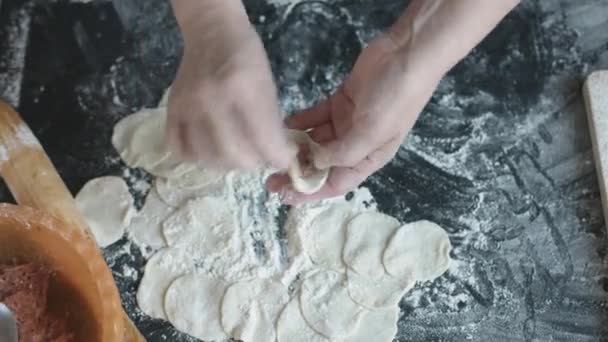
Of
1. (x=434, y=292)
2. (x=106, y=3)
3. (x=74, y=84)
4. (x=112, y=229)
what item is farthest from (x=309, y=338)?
(x=106, y=3)

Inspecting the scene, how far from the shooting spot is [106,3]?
56.1 inches

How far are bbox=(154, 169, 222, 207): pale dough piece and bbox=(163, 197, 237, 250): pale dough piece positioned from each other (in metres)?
0.02

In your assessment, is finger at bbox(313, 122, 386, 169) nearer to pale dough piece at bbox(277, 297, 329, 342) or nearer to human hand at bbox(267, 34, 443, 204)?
human hand at bbox(267, 34, 443, 204)

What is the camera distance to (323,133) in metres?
1.16

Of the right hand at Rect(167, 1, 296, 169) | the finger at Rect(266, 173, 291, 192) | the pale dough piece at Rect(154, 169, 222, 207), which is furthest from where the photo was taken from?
the pale dough piece at Rect(154, 169, 222, 207)

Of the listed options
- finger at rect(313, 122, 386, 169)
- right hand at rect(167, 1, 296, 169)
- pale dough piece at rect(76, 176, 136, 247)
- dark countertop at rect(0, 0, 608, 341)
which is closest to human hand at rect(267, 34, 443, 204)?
finger at rect(313, 122, 386, 169)

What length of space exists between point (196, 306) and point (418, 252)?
0.37 meters

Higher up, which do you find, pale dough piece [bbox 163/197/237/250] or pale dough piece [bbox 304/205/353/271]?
pale dough piece [bbox 163/197/237/250]

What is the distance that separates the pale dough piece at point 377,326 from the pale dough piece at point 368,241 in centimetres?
6

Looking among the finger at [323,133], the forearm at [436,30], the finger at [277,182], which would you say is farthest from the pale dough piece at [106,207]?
the forearm at [436,30]

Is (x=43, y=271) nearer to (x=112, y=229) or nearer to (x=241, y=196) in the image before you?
(x=112, y=229)

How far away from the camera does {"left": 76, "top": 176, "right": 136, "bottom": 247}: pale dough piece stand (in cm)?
125

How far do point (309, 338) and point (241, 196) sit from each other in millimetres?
266

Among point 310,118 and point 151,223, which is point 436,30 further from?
point 151,223
